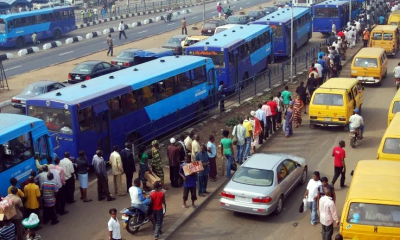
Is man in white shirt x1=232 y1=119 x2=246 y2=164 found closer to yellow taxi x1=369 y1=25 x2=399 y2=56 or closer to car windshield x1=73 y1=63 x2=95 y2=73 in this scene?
car windshield x1=73 y1=63 x2=95 y2=73

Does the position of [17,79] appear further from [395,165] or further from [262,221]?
[395,165]

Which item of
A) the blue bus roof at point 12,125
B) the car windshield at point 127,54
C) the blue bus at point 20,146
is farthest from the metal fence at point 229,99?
the car windshield at point 127,54

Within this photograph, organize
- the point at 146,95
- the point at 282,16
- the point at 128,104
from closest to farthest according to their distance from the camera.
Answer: the point at 128,104, the point at 146,95, the point at 282,16

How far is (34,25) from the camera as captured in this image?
46.0m

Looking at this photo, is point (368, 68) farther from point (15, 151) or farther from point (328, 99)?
point (15, 151)

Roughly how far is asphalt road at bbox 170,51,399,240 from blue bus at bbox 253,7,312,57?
11.6m

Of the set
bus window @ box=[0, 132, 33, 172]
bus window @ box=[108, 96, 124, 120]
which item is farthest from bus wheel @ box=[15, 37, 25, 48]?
bus window @ box=[0, 132, 33, 172]

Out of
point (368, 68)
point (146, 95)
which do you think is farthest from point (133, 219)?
point (368, 68)

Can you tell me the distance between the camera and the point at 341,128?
22078 mm

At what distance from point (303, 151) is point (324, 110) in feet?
7.79

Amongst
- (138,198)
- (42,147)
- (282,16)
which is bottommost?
(138,198)

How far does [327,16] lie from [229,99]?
64.5 ft

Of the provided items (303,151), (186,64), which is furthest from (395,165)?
(186,64)

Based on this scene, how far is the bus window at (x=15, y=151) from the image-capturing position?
47.1 feet
